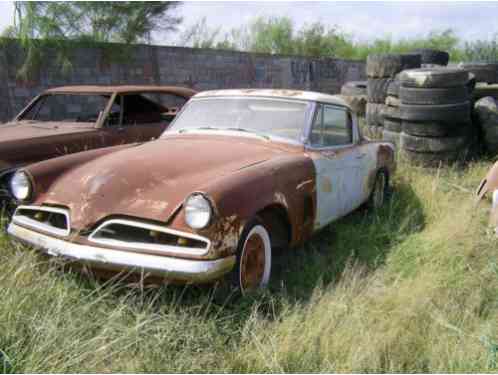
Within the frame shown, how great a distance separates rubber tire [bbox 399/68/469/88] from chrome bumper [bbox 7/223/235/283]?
4.36 meters

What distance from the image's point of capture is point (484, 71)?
8.83 metres

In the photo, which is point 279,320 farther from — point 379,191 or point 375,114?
point 375,114

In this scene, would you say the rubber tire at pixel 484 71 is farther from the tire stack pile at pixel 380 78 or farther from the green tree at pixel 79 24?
the green tree at pixel 79 24

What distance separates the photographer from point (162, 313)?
253 cm

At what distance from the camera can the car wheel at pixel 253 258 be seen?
105 inches

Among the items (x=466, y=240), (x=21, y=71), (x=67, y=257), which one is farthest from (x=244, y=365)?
(x=21, y=71)

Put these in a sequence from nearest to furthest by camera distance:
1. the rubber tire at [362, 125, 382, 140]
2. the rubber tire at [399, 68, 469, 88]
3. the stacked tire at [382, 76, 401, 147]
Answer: the rubber tire at [399, 68, 469, 88] → the stacked tire at [382, 76, 401, 147] → the rubber tire at [362, 125, 382, 140]

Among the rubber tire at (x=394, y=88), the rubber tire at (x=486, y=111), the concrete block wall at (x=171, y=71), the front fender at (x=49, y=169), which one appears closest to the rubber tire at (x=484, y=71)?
the rubber tire at (x=486, y=111)

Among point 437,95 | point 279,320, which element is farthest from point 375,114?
point 279,320

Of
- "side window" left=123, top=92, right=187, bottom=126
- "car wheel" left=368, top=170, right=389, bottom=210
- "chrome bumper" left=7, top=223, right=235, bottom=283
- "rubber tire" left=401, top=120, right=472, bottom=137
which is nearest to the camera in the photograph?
"chrome bumper" left=7, top=223, right=235, bottom=283

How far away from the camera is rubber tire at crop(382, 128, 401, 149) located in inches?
249

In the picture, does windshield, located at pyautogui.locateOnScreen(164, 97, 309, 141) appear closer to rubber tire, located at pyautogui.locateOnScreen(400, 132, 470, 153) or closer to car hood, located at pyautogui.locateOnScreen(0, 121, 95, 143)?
car hood, located at pyautogui.locateOnScreen(0, 121, 95, 143)

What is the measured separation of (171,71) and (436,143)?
6.98m

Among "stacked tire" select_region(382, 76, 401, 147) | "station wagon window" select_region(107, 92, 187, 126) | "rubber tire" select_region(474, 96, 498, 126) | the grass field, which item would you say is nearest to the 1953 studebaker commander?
the grass field
